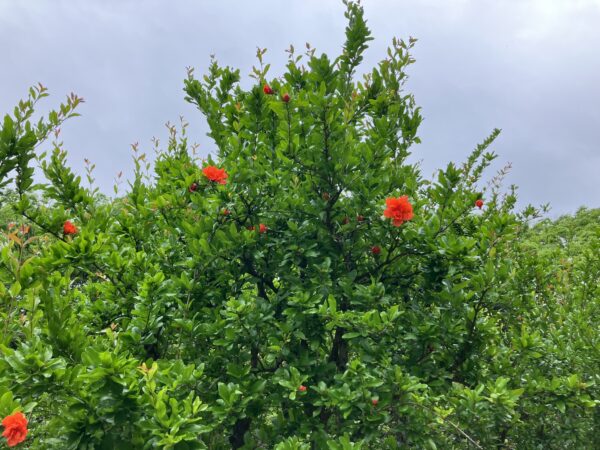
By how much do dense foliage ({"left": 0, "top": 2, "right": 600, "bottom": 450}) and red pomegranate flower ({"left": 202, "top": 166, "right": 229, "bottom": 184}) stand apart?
0.7 inches

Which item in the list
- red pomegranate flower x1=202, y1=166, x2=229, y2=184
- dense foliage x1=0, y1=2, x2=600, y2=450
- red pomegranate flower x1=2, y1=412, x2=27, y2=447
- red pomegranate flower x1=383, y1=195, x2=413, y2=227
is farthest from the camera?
red pomegranate flower x1=202, y1=166, x2=229, y2=184

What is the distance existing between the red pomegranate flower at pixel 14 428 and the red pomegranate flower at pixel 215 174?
5.25 feet

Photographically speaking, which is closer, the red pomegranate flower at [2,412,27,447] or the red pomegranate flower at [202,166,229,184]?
the red pomegranate flower at [2,412,27,447]

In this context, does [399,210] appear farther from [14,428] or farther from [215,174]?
[14,428]

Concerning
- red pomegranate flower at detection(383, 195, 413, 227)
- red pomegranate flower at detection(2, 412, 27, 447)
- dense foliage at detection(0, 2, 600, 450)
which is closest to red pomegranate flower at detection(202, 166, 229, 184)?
dense foliage at detection(0, 2, 600, 450)

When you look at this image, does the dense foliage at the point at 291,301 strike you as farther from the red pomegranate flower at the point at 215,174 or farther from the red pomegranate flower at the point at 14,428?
the red pomegranate flower at the point at 14,428

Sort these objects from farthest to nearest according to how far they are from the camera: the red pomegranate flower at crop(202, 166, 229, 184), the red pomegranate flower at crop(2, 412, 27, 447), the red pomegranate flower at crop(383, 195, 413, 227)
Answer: the red pomegranate flower at crop(202, 166, 229, 184)
the red pomegranate flower at crop(383, 195, 413, 227)
the red pomegranate flower at crop(2, 412, 27, 447)

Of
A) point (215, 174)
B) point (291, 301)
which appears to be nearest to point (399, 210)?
point (291, 301)

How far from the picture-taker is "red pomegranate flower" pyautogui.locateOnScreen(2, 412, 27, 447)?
5.30ft

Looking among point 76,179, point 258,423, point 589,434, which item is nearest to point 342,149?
point 258,423

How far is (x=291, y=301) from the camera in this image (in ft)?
8.14

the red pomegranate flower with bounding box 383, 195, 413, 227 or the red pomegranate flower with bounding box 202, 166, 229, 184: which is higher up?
the red pomegranate flower with bounding box 202, 166, 229, 184

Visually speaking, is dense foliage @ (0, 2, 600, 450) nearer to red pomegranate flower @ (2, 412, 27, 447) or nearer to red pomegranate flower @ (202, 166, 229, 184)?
red pomegranate flower @ (202, 166, 229, 184)

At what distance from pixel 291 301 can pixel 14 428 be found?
55.5 inches
